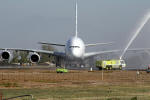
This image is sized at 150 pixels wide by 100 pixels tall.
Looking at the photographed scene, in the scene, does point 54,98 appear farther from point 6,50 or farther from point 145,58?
point 145,58

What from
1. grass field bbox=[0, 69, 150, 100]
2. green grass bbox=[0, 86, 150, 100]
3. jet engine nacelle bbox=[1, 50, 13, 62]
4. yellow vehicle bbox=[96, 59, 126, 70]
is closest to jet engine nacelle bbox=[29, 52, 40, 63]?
jet engine nacelle bbox=[1, 50, 13, 62]

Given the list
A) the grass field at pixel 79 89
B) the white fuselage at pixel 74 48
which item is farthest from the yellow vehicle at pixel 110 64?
the grass field at pixel 79 89

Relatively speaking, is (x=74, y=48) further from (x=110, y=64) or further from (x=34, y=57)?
(x=110, y=64)

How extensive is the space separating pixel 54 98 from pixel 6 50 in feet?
170

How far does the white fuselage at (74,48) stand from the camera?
8006cm

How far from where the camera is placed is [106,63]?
283 feet

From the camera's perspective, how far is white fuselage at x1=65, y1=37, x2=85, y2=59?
263 feet

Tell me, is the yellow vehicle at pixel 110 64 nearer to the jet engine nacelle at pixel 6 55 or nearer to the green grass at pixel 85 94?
the jet engine nacelle at pixel 6 55

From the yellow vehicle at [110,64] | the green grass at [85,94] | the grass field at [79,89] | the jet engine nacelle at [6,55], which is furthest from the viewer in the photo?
the yellow vehicle at [110,64]

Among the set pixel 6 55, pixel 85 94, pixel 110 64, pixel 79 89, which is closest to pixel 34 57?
pixel 6 55

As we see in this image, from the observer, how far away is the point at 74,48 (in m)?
80.1

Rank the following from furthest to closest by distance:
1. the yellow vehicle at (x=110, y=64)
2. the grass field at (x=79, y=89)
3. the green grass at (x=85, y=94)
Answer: the yellow vehicle at (x=110, y=64) < the grass field at (x=79, y=89) < the green grass at (x=85, y=94)

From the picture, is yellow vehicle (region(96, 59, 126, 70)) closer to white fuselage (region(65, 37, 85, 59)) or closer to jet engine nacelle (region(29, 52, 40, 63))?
white fuselage (region(65, 37, 85, 59))

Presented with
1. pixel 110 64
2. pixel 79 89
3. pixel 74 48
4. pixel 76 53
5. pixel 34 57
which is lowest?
pixel 79 89
